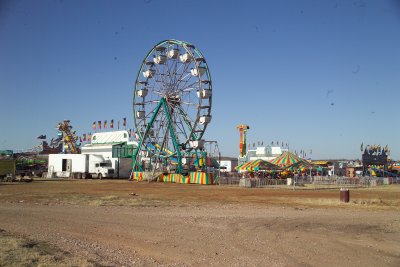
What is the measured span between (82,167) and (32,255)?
60876 millimetres

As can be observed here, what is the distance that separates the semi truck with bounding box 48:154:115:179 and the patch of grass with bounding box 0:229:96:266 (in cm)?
5709

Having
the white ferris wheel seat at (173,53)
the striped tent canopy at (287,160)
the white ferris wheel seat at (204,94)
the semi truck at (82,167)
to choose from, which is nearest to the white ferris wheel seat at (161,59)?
the white ferris wheel seat at (173,53)

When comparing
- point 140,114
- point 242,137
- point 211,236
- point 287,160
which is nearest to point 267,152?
point 242,137

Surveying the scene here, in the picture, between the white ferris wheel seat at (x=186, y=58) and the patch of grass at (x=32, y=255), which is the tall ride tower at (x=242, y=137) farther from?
the patch of grass at (x=32, y=255)

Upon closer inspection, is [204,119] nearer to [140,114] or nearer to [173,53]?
[173,53]

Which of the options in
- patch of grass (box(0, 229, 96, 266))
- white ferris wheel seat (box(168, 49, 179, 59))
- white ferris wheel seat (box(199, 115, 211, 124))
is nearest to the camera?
patch of grass (box(0, 229, 96, 266))

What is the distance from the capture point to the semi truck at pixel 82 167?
66287 millimetres

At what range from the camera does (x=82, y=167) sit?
67.4m

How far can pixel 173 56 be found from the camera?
5491 centimetres

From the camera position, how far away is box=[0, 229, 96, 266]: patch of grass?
317 inches

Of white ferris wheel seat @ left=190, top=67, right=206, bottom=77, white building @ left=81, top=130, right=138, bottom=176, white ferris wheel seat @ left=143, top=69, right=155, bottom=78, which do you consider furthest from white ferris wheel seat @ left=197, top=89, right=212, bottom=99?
white building @ left=81, top=130, right=138, bottom=176

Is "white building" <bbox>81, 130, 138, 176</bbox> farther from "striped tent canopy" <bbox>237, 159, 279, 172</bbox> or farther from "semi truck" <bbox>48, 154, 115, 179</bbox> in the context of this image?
"striped tent canopy" <bbox>237, 159, 279, 172</bbox>

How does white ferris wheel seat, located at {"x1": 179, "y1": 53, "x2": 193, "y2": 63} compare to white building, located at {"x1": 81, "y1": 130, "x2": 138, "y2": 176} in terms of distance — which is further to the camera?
white building, located at {"x1": 81, "y1": 130, "x2": 138, "y2": 176}

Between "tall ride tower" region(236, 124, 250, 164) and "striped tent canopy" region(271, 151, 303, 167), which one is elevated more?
"tall ride tower" region(236, 124, 250, 164)
